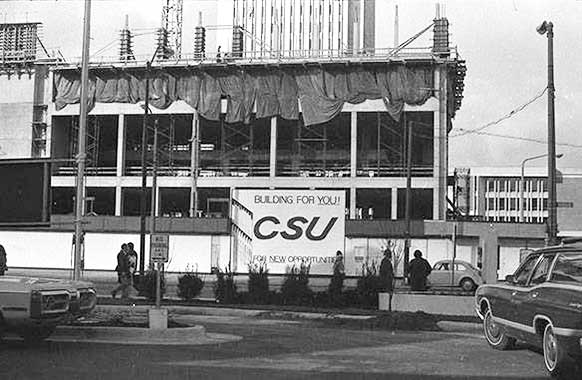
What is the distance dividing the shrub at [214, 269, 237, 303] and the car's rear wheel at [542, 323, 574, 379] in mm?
14229

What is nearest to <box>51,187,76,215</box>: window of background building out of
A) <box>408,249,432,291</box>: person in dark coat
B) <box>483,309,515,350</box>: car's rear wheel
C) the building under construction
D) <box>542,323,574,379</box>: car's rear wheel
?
the building under construction

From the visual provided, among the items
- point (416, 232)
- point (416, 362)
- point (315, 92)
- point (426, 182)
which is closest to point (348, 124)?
point (315, 92)

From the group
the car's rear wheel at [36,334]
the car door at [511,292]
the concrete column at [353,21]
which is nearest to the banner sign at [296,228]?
the car door at [511,292]

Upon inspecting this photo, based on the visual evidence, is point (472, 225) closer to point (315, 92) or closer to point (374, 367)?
point (315, 92)

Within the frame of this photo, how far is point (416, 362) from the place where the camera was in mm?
13055

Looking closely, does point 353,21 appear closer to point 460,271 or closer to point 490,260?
point 460,271

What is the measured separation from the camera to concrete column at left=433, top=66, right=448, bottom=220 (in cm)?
6325

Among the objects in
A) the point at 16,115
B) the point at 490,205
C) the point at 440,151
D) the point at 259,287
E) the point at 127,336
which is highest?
the point at 16,115

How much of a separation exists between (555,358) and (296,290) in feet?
45.5

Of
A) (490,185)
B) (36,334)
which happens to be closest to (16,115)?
(36,334)

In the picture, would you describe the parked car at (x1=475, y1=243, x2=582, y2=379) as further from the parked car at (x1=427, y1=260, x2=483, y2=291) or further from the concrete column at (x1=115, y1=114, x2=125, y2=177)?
the concrete column at (x1=115, y1=114, x2=125, y2=177)

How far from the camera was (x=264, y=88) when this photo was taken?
6731 centimetres

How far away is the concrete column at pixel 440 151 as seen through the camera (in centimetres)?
6325

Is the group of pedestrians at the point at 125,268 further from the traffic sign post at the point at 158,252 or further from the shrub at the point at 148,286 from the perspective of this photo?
the traffic sign post at the point at 158,252
